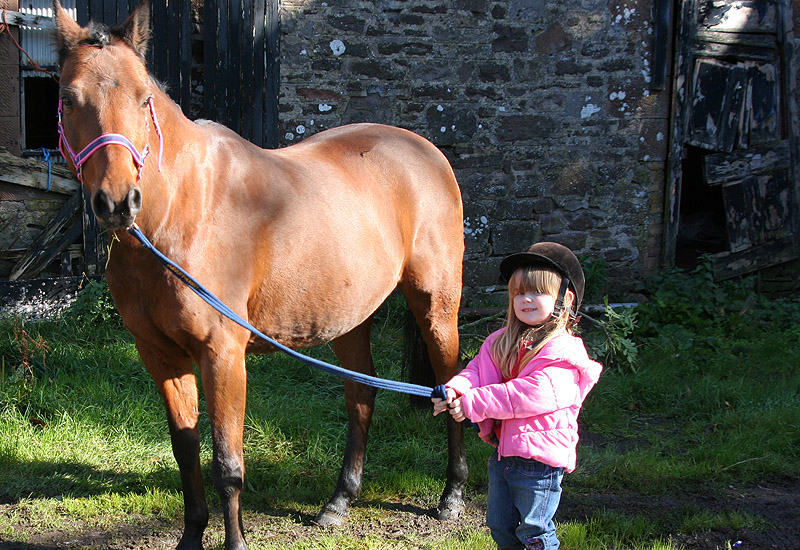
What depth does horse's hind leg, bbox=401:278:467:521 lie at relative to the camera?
3.87 meters

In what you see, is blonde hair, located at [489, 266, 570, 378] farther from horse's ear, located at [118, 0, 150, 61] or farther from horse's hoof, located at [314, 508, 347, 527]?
horse's ear, located at [118, 0, 150, 61]

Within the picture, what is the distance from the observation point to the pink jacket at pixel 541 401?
254 centimetres

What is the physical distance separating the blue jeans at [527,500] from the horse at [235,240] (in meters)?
1.04

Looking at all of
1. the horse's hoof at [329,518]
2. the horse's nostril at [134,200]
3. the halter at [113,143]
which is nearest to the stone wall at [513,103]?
the horse's hoof at [329,518]

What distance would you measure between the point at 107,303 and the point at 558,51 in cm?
467

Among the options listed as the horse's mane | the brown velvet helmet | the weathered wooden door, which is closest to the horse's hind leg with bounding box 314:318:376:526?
the brown velvet helmet

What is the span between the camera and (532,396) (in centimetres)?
253

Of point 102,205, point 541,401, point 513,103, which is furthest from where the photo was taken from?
point 513,103

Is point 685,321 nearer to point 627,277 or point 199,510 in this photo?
point 627,277

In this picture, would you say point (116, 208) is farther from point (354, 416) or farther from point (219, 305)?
point (354, 416)

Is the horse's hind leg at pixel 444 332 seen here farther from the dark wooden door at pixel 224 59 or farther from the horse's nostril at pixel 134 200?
the dark wooden door at pixel 224 59

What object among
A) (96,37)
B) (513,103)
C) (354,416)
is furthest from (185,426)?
(513,103)

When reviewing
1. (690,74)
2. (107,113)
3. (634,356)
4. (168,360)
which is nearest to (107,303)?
(168,360)

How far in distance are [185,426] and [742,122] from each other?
20.5 ft
